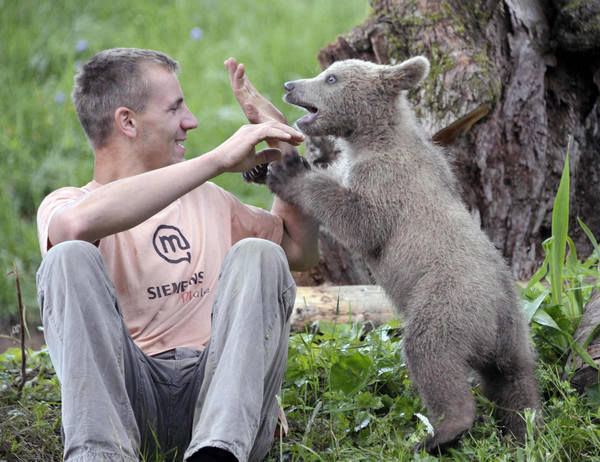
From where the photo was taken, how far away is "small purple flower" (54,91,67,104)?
7680 mm

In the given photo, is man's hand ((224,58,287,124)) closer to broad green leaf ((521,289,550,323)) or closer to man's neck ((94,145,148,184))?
man's neck ((94,145,148,184))

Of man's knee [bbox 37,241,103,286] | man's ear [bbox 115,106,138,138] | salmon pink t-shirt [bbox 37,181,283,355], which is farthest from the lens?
man's ear [bbox 115,106,138,138]

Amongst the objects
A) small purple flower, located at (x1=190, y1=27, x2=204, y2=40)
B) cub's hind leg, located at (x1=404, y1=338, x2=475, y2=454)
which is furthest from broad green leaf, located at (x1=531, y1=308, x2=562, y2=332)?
small purple flower, located at (x1=190, y1=27, x2=204, y2=40)

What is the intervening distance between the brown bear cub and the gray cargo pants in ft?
2.20

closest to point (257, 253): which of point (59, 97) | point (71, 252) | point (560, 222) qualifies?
point (71, 252)

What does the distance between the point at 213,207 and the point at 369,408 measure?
3.74ft

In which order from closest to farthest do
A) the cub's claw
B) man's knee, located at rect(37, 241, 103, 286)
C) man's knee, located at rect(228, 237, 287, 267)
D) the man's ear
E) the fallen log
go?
man's knee, located at rect(37, 241, 103, 286) < man's knee, located at rect(228, 237, 287, 267) < the man's ear < the cub's claw < the fallen log

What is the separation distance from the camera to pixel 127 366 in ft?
9.16

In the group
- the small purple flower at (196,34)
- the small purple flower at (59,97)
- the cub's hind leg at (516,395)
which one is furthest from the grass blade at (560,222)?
the small purple flower at (196,34)

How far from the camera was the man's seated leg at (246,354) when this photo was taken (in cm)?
260

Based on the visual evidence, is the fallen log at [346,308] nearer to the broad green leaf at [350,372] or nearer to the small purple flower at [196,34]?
the broad green leaf at [350,372]

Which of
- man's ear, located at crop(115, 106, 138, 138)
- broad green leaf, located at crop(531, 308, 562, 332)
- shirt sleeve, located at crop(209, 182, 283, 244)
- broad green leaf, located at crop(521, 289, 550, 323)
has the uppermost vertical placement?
man's ear, located at crop(115, 106, 138, 138)

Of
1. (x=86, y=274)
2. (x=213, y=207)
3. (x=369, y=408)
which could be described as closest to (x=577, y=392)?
(x=369, y=408)

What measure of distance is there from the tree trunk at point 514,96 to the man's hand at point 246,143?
1.58 m
